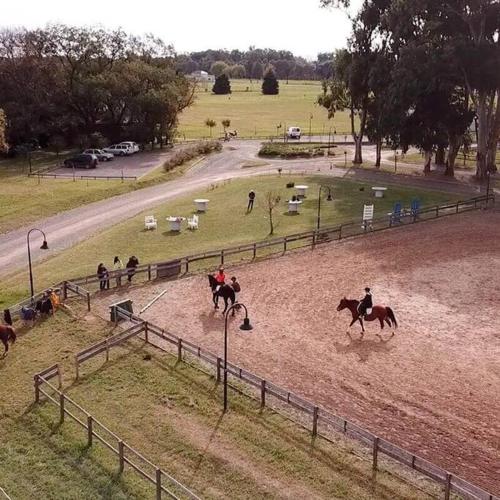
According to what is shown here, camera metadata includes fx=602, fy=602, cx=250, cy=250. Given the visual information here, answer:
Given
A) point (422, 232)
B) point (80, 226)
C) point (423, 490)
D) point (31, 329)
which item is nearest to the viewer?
point (423, 490)

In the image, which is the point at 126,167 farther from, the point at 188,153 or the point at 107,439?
the point at 107,439

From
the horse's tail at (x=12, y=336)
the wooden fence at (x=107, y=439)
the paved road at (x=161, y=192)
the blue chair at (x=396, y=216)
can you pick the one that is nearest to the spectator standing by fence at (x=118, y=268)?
the paved road at (x=161, y=192)

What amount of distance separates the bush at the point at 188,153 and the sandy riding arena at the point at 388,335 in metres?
31.5

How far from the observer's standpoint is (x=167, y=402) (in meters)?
18.1

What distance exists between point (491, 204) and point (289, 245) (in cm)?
1919

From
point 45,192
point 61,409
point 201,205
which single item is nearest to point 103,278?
point 61,409

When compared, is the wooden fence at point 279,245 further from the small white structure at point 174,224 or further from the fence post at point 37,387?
the fence post at point 37,387

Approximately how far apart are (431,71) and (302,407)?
38.7 meters

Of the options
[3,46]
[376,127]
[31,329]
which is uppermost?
[3,46]

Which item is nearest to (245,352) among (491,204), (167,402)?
(167,402)

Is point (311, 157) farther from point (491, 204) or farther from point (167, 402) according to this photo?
point (167, 402)

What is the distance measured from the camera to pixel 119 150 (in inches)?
2805

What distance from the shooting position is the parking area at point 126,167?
197 feet

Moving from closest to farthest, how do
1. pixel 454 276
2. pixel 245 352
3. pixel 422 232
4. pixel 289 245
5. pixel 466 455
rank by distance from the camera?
pixel 466 455
pixel 245 352
pixel 454 276
pixel 289 245
pixel 422 232
